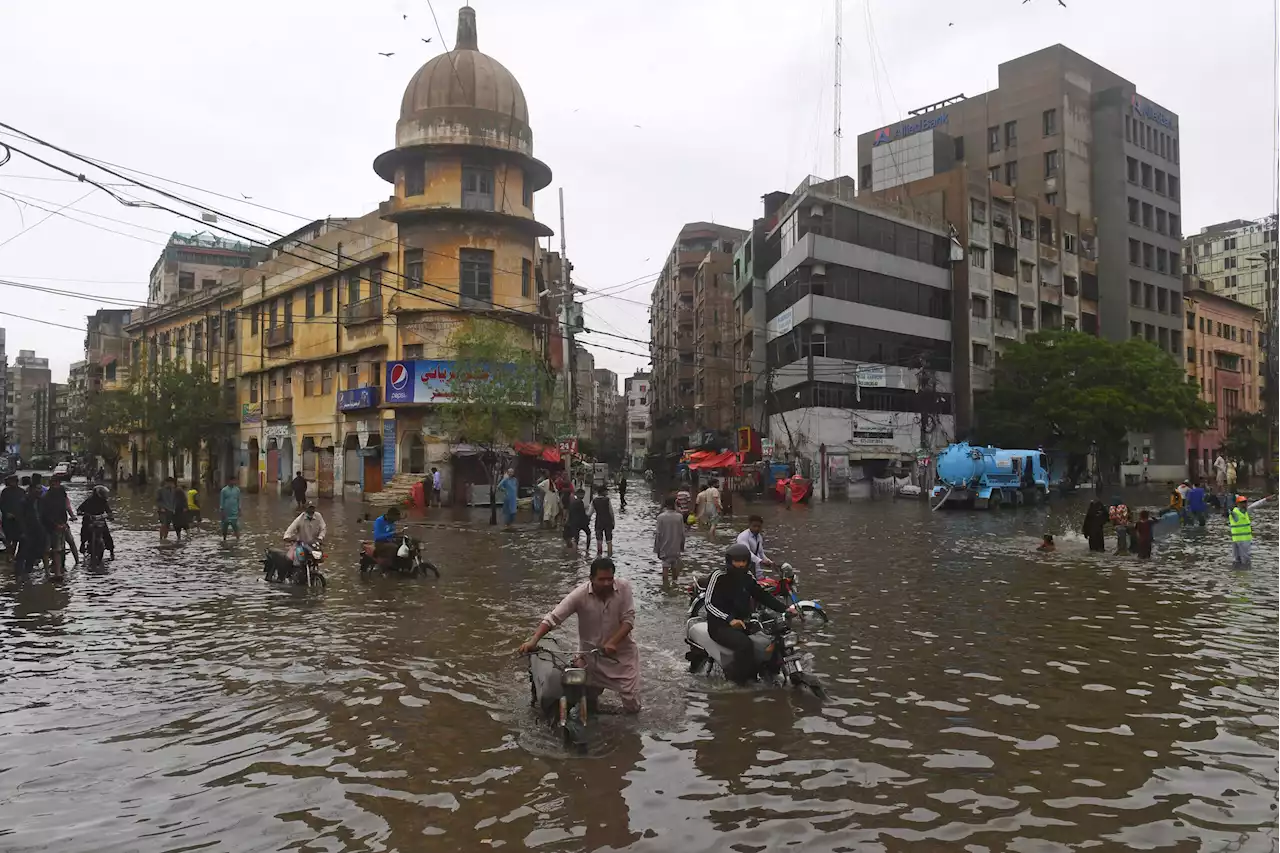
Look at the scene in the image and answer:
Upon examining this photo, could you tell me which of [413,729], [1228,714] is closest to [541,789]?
[413,729]

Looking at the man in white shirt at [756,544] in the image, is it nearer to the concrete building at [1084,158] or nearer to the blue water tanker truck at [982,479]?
the blue water tanker truck at [982,479]

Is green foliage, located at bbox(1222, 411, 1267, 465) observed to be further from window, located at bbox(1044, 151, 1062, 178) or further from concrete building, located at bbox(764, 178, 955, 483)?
concrete building, located at bbox(764, 178, 955, 483)

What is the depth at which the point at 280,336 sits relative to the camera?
49750 millimetres

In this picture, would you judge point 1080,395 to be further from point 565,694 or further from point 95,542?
point 565,694

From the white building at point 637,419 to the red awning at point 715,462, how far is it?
8900 cm

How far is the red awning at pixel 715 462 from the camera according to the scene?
47250 millimetres

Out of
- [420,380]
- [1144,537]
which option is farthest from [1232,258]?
[1144,537]

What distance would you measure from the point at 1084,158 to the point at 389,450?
57.3 m

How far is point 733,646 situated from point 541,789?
2.94m

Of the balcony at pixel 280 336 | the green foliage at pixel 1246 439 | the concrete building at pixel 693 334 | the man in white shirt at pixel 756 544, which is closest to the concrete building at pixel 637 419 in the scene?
the concrete building at pixel 693 334

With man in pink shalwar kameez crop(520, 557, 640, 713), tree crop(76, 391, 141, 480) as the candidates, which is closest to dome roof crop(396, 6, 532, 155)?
tree crop(76, 391, 141, 480)

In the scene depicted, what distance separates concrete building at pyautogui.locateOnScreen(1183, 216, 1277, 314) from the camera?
106350 millimetres

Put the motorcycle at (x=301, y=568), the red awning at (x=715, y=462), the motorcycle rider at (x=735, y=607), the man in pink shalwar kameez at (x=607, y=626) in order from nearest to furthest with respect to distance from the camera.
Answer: the man in pink shalwar kameez at (x=607, y=626) → the motorcycle rider at (x=735, y=607) → the motorcycle at (x=301, y=568) → the red awning at (x=715, y=462)

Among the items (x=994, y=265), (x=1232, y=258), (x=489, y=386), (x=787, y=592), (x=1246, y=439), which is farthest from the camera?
(x=1232, y=258)
